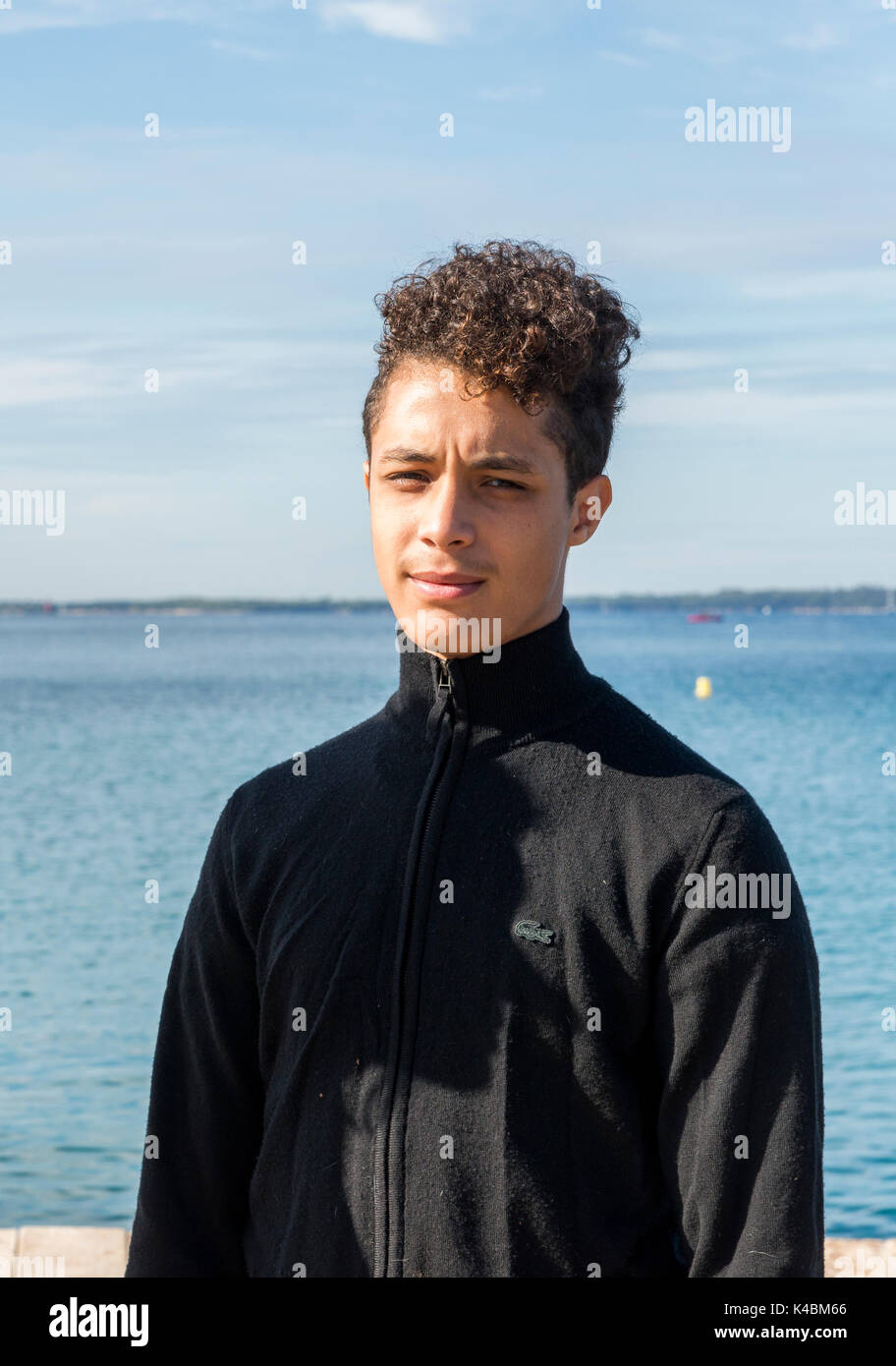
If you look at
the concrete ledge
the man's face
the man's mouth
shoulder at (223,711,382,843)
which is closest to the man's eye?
the man's face

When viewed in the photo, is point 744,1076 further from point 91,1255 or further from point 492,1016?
point 91,1255

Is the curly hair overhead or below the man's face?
overhead

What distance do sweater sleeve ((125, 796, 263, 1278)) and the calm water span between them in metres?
7.92

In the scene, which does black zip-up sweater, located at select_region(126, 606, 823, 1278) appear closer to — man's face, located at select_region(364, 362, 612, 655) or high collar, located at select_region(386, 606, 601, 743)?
high collar, located at select_region(386, 606, 601, 743)

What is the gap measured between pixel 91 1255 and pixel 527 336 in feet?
15.4

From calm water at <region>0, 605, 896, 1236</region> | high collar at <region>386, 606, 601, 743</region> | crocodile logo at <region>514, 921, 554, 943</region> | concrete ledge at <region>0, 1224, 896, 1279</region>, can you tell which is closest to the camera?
crocodile logo at <region>514, 921, 554, 943</region>

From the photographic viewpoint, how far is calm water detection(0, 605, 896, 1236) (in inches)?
430

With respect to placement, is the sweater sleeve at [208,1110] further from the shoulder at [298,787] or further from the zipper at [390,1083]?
the zipper at [390,1083]

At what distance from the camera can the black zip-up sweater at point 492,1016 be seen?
72.5 inches

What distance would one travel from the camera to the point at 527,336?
6.61ft

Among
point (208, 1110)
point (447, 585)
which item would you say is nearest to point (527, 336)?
point (447, 585)

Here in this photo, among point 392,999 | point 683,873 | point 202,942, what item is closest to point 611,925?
point 683,873
